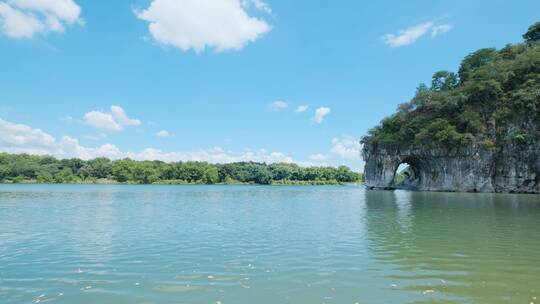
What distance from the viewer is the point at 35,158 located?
153000mm

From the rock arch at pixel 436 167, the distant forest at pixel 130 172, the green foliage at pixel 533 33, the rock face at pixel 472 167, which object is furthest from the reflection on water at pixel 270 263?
the distant forest at pixel 130 172

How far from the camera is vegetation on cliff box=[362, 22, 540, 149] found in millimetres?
57150

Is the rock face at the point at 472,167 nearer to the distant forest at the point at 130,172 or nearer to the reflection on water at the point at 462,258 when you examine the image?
the reflection on water at the point at 462,258

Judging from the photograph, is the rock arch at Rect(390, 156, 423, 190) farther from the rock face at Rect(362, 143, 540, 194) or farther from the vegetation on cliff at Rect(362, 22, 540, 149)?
the vegetation on cliff at Rect(362, 22, 540, 149)

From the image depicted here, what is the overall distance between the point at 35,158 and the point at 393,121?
141036mm

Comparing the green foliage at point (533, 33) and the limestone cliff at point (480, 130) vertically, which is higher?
the green foliage at point (533, 33)

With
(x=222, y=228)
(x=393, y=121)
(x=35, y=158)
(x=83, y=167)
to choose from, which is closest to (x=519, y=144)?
(x=393, y=121)

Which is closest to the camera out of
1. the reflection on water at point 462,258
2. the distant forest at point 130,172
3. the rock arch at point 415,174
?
the reflection on water at point 462,258

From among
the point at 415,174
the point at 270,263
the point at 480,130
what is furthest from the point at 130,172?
the point at 270,263

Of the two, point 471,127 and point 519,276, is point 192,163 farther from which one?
point 519,276

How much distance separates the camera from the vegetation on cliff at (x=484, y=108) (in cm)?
5715

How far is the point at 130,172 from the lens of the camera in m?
148

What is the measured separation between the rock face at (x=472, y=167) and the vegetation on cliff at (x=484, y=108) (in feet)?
4.86

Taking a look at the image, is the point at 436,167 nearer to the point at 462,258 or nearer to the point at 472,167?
the point at 472,167
